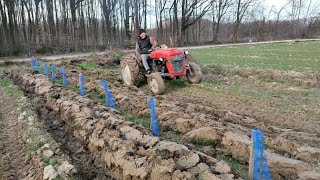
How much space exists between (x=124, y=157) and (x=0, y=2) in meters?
29.0

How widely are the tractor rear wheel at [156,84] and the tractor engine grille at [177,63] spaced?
22.6 inches

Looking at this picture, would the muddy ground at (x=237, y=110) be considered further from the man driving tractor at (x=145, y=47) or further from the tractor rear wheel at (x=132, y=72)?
the man driving tractor at (x=145, y=47)

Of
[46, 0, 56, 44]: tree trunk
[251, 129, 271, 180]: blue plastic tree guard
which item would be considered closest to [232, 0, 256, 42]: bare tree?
[46, 0, 56, 44]: tree trunk

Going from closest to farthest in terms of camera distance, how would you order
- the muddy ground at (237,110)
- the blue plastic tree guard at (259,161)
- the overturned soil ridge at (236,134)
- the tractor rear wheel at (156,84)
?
the blue plastic tree guard at (259,161), the overturned soil ridge at (236,134), the muddy ground at (237,110), the tractor rear wheel at (156,84)

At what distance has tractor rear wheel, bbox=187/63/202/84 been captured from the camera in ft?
33.8

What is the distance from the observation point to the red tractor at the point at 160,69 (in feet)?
31.3

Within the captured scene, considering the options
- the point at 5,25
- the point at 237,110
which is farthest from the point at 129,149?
the point at 5,25

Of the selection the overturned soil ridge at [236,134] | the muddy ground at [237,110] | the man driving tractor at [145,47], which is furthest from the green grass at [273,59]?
the overturned soil ridge at [236,134]

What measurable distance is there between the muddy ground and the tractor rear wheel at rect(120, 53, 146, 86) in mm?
274

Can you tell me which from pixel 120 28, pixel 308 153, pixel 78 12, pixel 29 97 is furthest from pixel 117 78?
pixel 120 28

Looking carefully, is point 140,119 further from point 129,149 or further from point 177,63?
point 177,63

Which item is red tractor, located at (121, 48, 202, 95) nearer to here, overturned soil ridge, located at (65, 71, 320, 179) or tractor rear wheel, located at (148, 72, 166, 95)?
tractor rear wheel, located at (148, 72, 166, 95)

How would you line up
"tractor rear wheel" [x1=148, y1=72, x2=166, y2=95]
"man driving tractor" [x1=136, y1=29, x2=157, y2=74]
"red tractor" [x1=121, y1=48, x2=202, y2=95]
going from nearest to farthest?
"tractor rear wheel" [x1=148, y1=72, x2=166, y2=95]
"red tractor" [x1=121, y1=48, x2=202, y2=95]
"man driving tractor" [x1=136, y1=29, x2=157, y2=74]

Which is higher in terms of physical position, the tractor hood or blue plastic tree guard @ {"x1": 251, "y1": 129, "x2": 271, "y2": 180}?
the tractor hood
